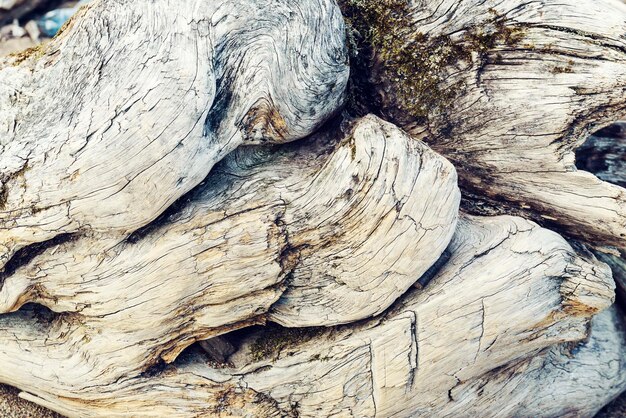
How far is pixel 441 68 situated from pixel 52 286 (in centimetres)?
422

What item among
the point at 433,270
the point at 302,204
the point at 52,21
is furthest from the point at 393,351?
the point at 52,21

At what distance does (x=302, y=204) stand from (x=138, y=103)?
1.62 m

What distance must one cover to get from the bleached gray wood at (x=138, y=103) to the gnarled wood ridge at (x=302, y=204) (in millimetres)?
19

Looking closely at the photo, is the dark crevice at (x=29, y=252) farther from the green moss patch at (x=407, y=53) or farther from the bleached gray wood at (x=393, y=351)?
the green moss patch at (x=407, y=53)

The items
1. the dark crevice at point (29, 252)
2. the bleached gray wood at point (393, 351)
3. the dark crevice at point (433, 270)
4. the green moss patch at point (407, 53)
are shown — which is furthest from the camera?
the green moss patch at point (407, 53)

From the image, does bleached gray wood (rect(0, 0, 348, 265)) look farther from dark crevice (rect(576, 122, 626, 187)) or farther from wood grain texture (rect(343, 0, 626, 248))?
dark crevice (rect(576, 122, 626, 187))

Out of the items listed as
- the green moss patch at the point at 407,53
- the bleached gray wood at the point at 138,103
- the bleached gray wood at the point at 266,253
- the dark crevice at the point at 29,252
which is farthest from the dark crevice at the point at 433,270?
the dark crevice at the point at 29,252

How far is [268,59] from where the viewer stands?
527 centimetres

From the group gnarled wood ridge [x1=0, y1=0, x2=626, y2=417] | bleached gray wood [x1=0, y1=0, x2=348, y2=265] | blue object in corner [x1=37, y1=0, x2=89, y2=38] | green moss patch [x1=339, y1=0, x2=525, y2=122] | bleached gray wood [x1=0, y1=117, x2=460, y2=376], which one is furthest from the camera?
blue object in corner [x1=37, y1=0, x2=89, y2=38]

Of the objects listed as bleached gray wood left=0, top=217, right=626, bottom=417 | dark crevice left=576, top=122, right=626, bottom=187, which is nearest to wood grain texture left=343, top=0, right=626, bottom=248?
bleached gray wood left=0, top=217, right=626, bottom=417

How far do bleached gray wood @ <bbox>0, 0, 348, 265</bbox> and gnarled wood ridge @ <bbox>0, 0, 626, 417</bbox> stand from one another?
0.02 metres

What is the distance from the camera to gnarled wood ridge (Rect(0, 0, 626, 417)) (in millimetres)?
5090

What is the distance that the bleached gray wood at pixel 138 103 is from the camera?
492 cm

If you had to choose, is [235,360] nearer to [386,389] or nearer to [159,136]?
[386,389]
